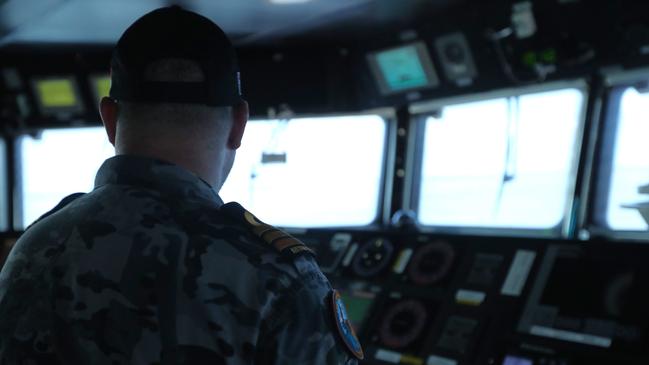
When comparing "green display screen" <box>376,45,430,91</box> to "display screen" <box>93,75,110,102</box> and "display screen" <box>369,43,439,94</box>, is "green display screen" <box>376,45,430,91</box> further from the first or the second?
"display screen" <box>93,75,110,102</box>

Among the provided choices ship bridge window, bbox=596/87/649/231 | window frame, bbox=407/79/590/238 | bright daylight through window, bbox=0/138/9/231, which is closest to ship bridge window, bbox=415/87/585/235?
window frame, bbox=407/79/590/238

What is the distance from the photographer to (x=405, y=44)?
3.79 meters

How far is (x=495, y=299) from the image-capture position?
2.72 meters

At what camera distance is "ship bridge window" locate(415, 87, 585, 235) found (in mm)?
3350

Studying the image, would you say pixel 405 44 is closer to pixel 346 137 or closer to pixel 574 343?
pixel 346 137

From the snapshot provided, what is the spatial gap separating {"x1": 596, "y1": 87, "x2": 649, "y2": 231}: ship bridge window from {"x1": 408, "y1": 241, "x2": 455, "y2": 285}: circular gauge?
630mm

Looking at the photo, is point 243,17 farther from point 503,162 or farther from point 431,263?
point 431,263

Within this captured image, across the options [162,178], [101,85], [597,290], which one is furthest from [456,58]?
[162,178]

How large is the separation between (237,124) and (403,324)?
74.7 inches

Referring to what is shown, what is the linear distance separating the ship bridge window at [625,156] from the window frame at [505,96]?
101 mm

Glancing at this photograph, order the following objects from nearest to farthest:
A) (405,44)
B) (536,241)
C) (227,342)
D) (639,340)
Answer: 1. (227,342)
2. (639,340)
3. (536,241)
4. (405,44)

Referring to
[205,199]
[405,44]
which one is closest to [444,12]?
[405,44]

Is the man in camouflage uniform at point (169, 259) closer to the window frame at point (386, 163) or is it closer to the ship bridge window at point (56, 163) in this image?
the window frame at point (386, 163)

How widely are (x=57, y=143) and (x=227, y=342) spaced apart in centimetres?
433
